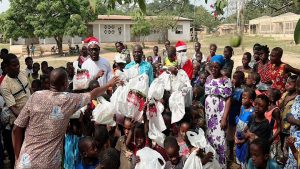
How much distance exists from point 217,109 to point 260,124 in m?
0.66

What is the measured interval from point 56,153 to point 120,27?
109 ft

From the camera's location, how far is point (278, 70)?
14.8ft

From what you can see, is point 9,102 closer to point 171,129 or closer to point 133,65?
point 133,65

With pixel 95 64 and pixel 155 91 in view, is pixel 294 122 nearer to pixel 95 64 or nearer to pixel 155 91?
pixel 155 91

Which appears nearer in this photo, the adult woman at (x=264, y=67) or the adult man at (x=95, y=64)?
the adult man at (x=95, y=64)

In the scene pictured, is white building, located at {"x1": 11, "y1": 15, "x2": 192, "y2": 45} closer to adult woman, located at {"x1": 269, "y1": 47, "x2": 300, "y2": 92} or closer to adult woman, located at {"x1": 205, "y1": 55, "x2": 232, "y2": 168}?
adult woman, located at {"x1": 269, "y1": 47, "x2": 300, "y2": 92}

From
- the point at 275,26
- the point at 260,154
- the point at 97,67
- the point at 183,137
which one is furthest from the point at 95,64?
the point at 275,26

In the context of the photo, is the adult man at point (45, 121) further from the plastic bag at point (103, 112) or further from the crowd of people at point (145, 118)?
the plastic bag at point (103, 112)

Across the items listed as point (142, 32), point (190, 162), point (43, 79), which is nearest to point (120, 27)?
point (142, 32)

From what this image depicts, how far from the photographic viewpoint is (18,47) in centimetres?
3059

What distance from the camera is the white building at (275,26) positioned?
32.5 meters

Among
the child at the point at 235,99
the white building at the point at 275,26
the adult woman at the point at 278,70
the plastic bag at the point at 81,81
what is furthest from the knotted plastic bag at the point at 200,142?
the white building at the point at 275,26

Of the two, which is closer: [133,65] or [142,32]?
[133,65]

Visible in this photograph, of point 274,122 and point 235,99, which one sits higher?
point 235,99
